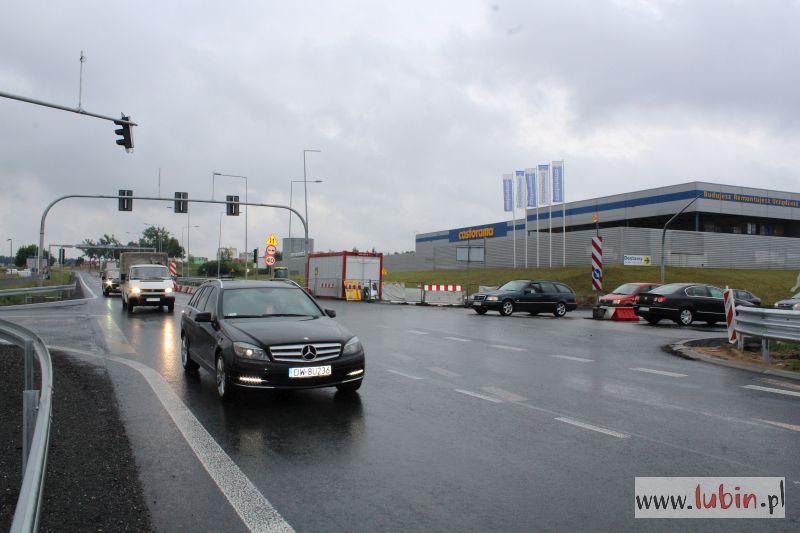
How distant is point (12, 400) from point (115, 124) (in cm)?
1397

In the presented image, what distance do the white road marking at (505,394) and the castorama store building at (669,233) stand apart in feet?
116

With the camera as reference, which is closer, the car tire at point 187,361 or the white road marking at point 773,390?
the white road marking at point 773,390

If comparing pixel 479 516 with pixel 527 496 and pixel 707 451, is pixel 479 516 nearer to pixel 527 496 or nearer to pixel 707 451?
pixel 527 496

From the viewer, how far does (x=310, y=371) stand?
7.32 m

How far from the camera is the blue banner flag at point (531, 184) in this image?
50.8m

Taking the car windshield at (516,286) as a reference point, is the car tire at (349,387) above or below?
below

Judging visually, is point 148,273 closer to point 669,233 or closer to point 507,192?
point 507,192

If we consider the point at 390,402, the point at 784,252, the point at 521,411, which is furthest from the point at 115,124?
the point at 784,252

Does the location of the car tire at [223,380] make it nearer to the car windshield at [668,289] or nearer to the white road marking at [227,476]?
the white road marking at [227,476]

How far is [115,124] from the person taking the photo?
19281 mm

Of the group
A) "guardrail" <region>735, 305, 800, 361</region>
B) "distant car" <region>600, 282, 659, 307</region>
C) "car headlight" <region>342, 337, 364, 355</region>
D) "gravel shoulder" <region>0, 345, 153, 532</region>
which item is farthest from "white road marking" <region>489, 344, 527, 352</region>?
"distant car" <region>600, 282, 659, 307</region>

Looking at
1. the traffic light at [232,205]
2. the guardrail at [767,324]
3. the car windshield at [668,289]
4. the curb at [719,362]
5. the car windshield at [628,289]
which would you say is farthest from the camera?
the traffic light at [232,205]

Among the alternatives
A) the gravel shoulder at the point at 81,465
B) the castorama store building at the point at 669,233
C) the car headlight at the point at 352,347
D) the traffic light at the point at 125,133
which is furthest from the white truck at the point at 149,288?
the castorama store building at the point at 669,233

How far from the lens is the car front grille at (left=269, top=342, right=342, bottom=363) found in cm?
728
